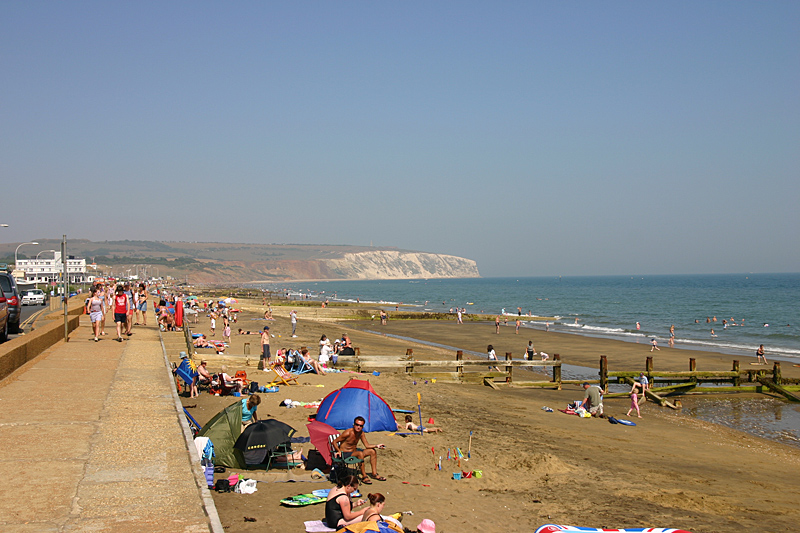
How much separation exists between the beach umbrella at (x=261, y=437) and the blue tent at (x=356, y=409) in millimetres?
2450

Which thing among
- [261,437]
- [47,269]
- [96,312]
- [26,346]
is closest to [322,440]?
[261,437]

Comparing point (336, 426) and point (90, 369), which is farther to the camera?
point (90, 369)

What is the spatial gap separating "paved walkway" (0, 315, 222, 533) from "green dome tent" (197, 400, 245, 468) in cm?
50

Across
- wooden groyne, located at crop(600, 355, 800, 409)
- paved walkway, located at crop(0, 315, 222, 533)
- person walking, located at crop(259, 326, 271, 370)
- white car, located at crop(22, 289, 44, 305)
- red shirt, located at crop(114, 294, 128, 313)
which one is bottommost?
wooden groyne, located at crop(600, 355, 800, 409)

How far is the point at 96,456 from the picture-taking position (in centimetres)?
800

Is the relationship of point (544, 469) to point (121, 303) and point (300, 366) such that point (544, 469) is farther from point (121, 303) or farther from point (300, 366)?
point (121, 303)

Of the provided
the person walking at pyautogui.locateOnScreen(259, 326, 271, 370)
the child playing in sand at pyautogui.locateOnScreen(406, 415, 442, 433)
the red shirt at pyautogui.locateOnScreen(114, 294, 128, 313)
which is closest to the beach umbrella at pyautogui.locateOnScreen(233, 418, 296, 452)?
the child playing in sand at pyautogui.locateOnScreen(406, 415, 442, 433)

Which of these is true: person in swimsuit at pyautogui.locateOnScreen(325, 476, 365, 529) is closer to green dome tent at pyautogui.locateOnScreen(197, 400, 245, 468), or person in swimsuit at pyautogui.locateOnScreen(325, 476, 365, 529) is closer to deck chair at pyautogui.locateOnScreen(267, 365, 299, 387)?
green dome tent at pyautogui.locateOnScreen(197, 400, 245, 468)

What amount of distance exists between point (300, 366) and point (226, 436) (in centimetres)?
908

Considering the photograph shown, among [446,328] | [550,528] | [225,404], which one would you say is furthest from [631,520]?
[446,328]

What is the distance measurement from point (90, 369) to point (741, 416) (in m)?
19.4

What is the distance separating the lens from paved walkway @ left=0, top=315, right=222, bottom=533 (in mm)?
6035

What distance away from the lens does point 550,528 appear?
7.28 metres

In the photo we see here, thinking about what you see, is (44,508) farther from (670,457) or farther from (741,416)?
(741,416)
